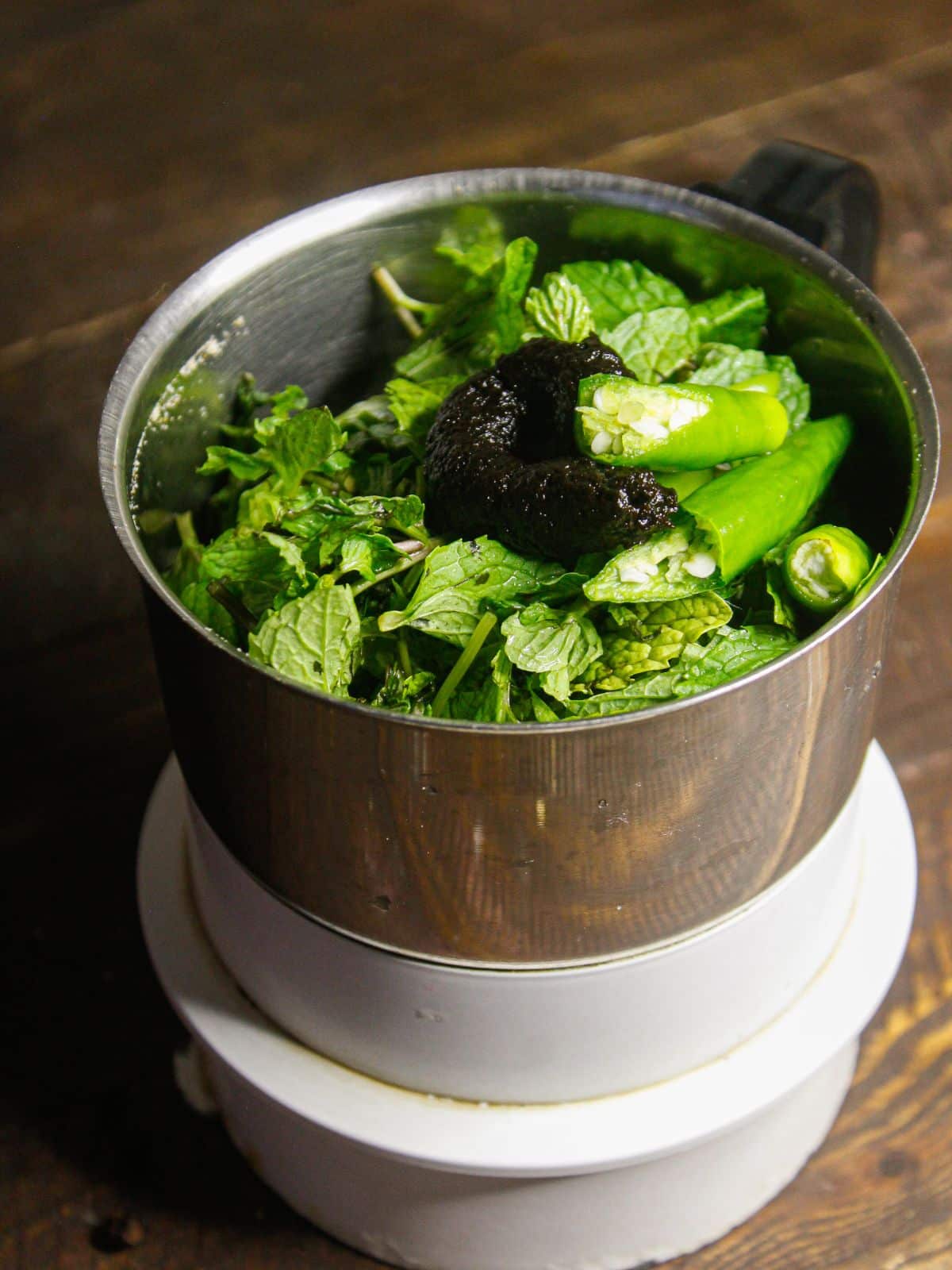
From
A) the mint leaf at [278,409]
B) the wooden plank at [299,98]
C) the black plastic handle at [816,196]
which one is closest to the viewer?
the mint leaf at [278,409]

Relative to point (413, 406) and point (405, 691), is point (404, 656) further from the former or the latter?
point (413, 406)

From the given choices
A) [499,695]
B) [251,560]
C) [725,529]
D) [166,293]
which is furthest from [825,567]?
[166,293]

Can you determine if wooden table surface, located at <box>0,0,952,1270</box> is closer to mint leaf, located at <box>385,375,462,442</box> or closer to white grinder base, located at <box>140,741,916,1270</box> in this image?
white grinder base, located at <box>140,741,916,1270</box>

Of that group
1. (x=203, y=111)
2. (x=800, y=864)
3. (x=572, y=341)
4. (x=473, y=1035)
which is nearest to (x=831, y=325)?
(x=572, y=341)

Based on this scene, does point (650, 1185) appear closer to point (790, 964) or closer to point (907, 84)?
point (790, 964)

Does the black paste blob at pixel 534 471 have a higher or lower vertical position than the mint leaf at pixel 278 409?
higher

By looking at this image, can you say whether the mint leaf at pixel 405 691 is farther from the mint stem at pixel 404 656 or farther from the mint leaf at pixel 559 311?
the mint leaf at pixel 559 311

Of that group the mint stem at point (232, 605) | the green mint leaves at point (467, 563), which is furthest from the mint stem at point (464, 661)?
the mint stem at point (232, 605)
